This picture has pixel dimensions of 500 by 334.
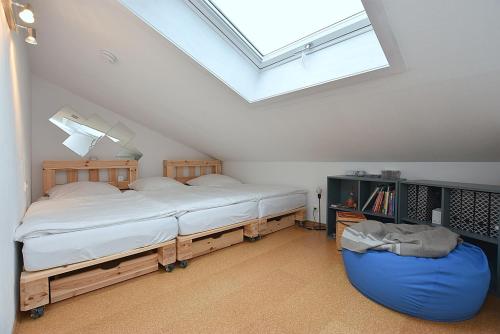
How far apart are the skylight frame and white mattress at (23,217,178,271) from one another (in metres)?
1.58

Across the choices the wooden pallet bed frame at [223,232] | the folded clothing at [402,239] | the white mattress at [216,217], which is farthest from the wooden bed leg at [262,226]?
the folded clothing at [402,239]

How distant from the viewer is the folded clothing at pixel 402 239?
149 centimetres

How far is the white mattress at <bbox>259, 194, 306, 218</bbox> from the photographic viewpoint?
8.87 ft

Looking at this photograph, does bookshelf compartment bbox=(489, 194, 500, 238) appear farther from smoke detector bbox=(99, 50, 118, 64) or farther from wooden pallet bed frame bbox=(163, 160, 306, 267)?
smoke detector bbox=(99, 50, 118, 64)

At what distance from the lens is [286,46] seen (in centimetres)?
196

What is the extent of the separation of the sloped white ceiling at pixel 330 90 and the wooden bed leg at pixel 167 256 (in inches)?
56.6

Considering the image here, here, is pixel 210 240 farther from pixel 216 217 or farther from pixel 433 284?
pixel 433 284

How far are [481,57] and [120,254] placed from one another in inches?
98.6

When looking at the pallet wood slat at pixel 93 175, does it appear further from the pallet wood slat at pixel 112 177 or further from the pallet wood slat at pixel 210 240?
the pallet wood slat at pixel 210 240

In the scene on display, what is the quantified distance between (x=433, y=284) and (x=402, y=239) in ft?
1.04

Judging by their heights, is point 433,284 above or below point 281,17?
below

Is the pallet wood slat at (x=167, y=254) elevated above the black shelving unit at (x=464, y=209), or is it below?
below

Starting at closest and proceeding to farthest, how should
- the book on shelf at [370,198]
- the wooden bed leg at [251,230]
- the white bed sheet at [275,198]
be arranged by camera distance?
the book on shelf at [370,198]
the wooden bed leg at [251,230]
the white bed sheet at [275,198]

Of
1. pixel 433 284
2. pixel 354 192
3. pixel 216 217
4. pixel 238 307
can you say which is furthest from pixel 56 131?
pixel 433 284
